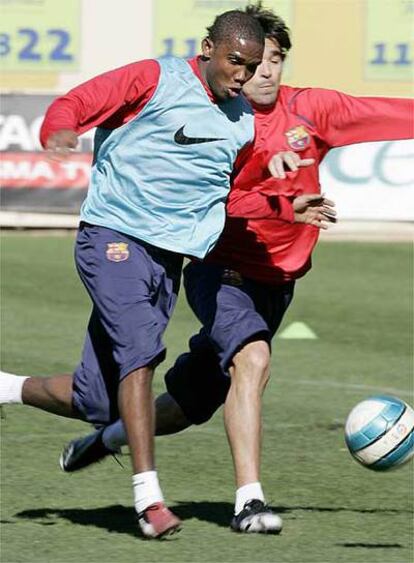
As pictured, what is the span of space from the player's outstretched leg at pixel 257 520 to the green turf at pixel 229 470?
0.05m

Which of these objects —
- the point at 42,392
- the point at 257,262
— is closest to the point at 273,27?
the point at 257,262

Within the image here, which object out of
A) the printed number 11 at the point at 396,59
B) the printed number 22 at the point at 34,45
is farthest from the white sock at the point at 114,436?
the printed number 22 at the point at 34,45

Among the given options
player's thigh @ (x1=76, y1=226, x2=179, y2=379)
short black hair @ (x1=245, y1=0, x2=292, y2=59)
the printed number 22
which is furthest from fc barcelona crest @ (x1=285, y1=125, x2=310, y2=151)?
the printed number 22

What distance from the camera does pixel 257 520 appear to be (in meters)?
6.71

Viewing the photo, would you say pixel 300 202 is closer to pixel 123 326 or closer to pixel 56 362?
pixel 123 326

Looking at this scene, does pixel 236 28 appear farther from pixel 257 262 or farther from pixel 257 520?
pixel 257 520

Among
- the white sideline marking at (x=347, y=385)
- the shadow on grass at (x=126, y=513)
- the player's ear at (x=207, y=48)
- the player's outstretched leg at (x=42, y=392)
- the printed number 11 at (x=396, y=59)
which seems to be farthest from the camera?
the printed number 11 at (x=396, y=59)

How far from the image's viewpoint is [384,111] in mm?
7902

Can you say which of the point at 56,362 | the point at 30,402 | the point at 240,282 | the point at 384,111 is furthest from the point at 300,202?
the point at 56,362

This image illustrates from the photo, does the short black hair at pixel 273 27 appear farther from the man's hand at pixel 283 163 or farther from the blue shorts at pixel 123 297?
the blue shorts at pixel 123 297

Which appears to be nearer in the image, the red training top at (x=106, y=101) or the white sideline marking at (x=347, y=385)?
the red training top at (x=106, y=101)

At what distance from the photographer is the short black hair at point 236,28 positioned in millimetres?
6730

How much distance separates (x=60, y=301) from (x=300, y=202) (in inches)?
340

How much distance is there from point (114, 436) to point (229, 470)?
1.02 meters
